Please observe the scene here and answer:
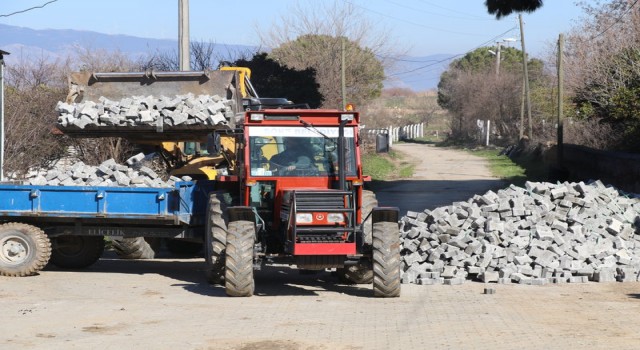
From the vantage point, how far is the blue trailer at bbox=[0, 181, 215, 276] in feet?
47.6

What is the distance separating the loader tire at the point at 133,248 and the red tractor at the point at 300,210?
11.0 ft

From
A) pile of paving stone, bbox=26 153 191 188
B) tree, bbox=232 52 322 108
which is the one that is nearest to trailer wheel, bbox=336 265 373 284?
pile of paving stone, bbox=26 153 191 188

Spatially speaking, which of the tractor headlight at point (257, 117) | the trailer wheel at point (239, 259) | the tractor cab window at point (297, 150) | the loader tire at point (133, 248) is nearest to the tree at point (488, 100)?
the loader tire at point (133, 248)

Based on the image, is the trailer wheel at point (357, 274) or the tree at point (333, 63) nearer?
the trailer wheel at point (357, 274)

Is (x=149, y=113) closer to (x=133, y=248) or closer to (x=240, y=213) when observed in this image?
(x=133, y=248)

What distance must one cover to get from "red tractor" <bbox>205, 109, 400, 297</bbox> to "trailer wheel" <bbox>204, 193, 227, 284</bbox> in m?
0.01

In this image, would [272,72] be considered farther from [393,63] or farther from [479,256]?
[479,256]

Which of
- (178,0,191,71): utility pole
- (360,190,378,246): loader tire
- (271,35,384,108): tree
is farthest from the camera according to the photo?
(271,35,384,108): tree

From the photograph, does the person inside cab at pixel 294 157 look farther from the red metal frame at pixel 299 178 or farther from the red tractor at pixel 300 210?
the red metal frame at pixel 299 178

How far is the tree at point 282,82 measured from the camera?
40625 mm

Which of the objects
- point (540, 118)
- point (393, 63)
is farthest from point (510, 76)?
point (393, 63)

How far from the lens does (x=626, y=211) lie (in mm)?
18141

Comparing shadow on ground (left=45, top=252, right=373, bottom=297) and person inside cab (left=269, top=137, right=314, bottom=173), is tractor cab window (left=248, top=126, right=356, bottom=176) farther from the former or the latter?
shadow on ground (left=45, top=252, right=373, bottom=297)

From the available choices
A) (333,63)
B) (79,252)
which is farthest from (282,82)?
(79,252)
